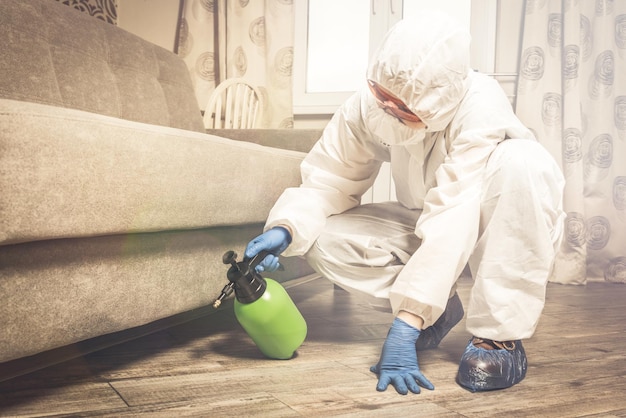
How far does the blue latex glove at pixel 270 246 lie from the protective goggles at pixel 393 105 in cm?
34

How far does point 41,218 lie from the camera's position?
0.81 m

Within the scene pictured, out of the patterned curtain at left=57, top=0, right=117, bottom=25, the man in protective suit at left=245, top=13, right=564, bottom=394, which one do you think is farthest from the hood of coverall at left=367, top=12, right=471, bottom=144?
the patterned curtain at left=57, top=0, right=117, bottom=25

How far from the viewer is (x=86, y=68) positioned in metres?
1.70

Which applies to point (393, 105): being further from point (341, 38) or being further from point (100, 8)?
point (100, 8)

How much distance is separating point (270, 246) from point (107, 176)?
375 millimetres

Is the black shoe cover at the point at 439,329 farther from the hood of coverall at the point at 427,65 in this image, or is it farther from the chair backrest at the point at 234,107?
the chair backrest at the point at 234,107

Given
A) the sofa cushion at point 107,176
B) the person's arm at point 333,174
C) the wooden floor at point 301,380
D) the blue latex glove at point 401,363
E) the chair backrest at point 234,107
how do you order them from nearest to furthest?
the sofa cushion at point 107,176, the wooden floor at point 301,380, the blue latex glove at point 401,363, the person's arm at point 333,174, the chair backrest at point 234,107

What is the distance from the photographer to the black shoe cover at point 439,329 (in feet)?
4.20

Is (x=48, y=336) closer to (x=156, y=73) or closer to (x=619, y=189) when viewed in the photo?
(x=156, y=73)

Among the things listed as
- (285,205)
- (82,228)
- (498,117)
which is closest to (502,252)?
(498,117)

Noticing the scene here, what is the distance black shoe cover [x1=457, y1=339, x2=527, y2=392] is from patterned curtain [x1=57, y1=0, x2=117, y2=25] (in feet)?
7.89

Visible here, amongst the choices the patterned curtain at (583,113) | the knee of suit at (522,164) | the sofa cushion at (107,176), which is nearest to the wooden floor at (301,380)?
the sofa cushion at (107,176)

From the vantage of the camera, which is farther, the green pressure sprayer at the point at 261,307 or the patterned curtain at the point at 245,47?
the patterned curtain at the point at 245,47

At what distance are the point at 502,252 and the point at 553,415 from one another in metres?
0.31
